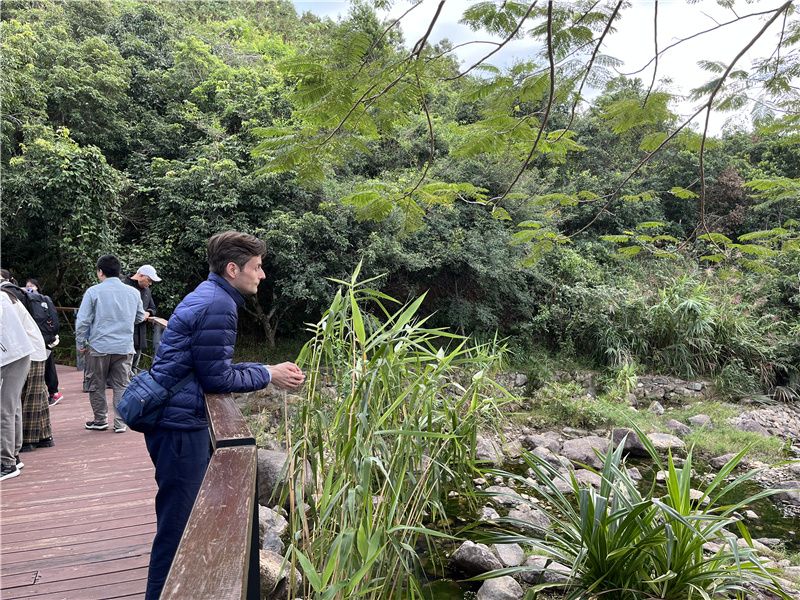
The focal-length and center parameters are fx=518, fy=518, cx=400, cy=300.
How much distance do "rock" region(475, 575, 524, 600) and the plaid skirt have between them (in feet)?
10.3

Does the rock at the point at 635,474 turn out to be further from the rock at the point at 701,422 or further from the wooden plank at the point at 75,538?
the wooden plank at the point at 75,538

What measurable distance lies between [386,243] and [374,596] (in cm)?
718

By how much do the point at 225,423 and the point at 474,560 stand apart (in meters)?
2.17

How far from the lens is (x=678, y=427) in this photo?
272 inches

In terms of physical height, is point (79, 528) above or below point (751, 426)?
above

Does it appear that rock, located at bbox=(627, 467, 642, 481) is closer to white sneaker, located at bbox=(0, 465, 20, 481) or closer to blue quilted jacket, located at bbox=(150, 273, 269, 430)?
blue quilted jacket, located at bbox=(150, 273, 269, 430)

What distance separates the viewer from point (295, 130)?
236 centimetres

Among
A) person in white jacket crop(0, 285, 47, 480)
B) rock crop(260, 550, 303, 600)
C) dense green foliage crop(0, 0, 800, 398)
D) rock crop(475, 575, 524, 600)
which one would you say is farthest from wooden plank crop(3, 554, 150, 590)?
dense green foliage crop(0, 0, 800, 398)

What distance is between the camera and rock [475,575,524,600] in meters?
2.68

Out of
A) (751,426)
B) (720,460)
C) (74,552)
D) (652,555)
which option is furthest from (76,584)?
(751,426)

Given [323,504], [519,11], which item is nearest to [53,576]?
[323,504]

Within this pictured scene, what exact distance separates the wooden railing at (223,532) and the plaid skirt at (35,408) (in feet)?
9.54

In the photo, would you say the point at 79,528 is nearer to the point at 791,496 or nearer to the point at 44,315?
the point at 44,315

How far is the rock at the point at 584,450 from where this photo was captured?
18.5 feet
